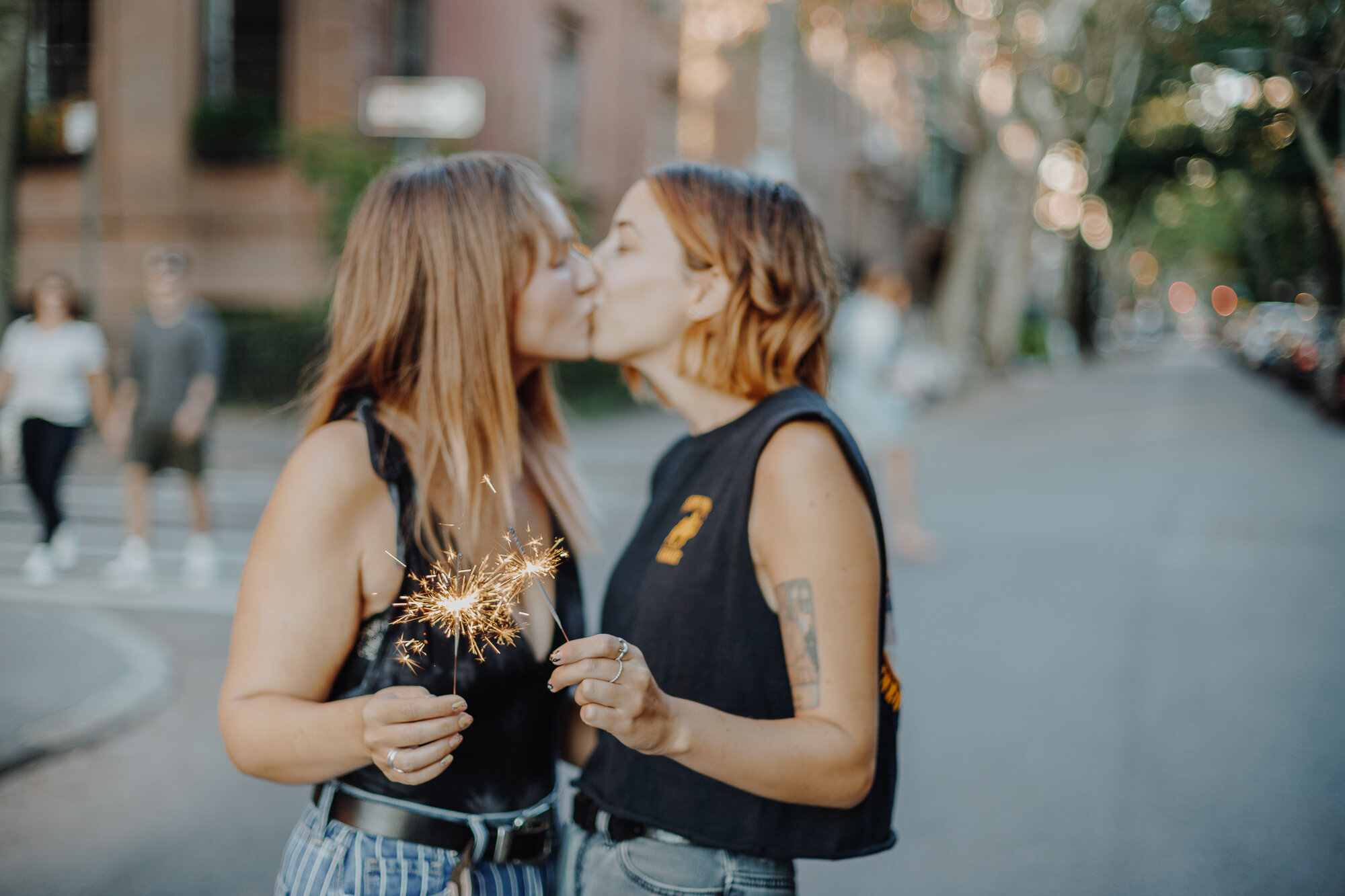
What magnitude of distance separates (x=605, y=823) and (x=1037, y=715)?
3945 millimetres

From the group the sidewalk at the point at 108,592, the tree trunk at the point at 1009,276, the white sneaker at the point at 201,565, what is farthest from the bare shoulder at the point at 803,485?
the tree trunk at the point at 1009,276

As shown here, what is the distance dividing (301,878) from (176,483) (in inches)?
429

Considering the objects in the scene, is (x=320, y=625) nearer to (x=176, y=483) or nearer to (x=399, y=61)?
(x=176, y=483)

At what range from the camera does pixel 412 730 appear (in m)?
1.27

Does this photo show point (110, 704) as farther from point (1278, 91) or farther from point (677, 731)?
point (1278, 91)

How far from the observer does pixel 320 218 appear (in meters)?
15.3

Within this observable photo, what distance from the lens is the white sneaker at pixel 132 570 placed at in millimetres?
7297

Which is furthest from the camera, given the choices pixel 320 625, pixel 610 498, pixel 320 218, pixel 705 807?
pixel 320 218

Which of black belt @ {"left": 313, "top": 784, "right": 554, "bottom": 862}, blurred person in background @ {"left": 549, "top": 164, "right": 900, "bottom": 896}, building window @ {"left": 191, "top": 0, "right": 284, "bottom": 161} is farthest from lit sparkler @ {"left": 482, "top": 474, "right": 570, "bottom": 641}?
building window @ {"left": 191, "top": 0, "right": 284, "bottom": 161}

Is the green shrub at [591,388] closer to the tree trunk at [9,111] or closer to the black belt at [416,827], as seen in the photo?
the tree trunk at [9,111]

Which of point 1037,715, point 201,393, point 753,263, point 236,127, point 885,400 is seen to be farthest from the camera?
point 236,127

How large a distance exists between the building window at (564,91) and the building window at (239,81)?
5.71 m

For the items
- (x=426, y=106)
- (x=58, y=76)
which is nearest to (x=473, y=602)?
(x=426, y=106)

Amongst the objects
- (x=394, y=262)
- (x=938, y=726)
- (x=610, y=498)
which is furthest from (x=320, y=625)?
(x=610, y=498)
